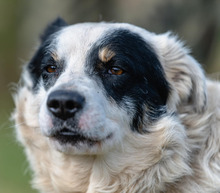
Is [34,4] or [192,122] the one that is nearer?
[192,122]

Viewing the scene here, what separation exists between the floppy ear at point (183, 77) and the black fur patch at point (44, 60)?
118cm

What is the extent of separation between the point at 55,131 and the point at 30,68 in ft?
4.92

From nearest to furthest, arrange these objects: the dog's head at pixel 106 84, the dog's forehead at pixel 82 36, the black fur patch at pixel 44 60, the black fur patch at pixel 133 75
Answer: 1. the dog's head at pixel 106 84
2. the black fur patch at pixel 133 75
3. the dog's forehead at pixel 82 36
4. the black fur patch at pixel 44 60

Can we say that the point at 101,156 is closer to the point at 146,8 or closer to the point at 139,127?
the point at 139,127

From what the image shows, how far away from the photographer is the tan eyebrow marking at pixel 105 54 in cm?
455

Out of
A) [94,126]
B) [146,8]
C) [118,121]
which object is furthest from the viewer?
[146,8]

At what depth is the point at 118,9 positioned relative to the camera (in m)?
13.9

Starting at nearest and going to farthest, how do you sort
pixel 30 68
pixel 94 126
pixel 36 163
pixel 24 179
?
pixel 94 126
pixel 36 163
pixel 30 68
pixel 24 179

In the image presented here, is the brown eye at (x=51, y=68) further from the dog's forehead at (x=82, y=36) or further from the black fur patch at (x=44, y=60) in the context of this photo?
the dog's forehead at (x=82, y=36)

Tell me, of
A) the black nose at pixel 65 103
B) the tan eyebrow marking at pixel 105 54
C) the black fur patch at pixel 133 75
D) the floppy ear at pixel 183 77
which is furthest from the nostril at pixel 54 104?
the floppy ear at pixel 183 77

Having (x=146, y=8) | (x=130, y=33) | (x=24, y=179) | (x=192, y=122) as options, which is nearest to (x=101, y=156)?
(x=192, y=122)

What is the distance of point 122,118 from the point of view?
173 inches

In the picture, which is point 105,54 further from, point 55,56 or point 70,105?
point 70,105

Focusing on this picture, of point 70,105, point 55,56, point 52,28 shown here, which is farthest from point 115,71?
point 52,28
